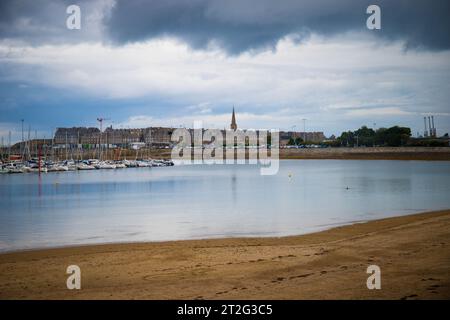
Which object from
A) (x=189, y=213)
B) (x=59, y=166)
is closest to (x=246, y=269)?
(x=189, y=213)

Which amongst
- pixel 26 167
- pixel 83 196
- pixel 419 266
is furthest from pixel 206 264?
pixel 26 167

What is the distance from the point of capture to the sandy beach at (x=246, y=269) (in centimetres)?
1070

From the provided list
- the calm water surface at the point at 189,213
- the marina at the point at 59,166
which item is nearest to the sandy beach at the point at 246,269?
the calm water surface at the point at 189,213

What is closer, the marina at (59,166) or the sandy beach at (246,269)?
the sandy beach at (246,269)

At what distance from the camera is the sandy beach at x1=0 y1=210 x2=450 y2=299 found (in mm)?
10703

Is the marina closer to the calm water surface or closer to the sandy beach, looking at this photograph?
the calm water surface

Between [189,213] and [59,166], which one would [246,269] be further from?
[59,166]

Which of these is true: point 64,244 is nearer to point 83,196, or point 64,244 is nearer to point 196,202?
point 196,202

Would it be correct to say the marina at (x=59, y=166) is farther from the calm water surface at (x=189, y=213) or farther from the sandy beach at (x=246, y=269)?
the sandy beach at (x=246, y=269)

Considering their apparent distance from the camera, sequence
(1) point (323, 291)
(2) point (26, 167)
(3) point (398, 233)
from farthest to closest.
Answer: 1. (2) point (26, 167)
2. (3) point (398, 233)
3. (1) point (323, 291)

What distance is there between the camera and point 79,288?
38.4 ft

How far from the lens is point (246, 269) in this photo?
1313 cm

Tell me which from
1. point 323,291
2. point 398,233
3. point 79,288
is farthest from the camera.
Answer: point 398,233
